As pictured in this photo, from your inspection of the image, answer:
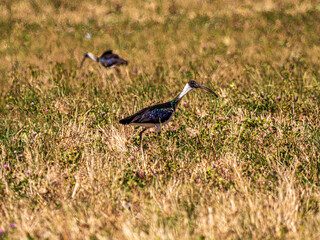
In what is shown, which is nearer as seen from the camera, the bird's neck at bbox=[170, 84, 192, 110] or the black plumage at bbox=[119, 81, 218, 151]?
the black plumage at bbox=[119, 81, 218, 151]

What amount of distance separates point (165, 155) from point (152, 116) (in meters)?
0.51

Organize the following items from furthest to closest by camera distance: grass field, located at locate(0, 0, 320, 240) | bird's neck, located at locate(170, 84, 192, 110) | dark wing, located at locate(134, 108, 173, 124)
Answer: bird's neck, located at locate(170, 84, 192, 110)
dark wing, located at locate(134, 108, 173, 124)
grass field, located at locate(0, 0, 320, 240)

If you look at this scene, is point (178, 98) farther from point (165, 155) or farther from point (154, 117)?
point (165, 155)

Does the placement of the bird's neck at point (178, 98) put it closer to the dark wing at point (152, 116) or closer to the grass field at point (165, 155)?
the dark wing at point (152, 116)

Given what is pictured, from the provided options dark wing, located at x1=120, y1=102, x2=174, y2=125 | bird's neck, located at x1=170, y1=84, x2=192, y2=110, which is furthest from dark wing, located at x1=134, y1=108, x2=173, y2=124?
bird's neck, located at x1=170, y1=84, x2=192, y2=110

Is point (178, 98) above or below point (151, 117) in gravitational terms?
above

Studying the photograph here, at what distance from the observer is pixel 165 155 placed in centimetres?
462

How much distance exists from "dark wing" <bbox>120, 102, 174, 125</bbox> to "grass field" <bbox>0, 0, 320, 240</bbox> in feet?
0.92

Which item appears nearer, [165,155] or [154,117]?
[165,155]

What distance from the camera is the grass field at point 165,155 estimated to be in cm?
342

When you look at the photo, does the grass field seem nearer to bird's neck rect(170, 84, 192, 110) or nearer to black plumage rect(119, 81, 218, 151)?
black plumage rect(119, 81, 218, 151)

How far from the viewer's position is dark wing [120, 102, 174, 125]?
4718 mm

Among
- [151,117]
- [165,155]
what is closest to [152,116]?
[151,117]

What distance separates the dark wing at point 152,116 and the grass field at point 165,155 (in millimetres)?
281
